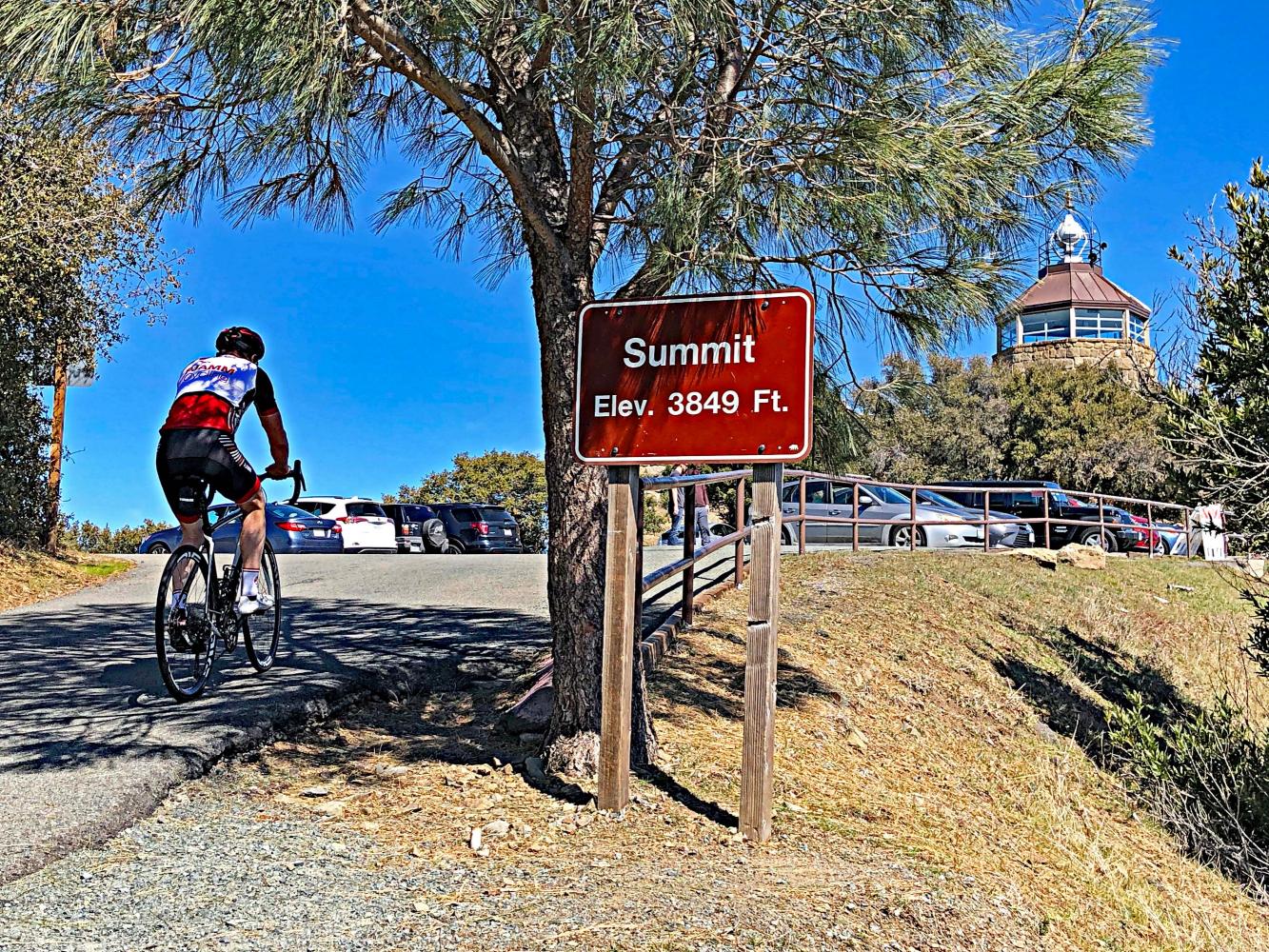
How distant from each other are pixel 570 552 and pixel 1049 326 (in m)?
46.5

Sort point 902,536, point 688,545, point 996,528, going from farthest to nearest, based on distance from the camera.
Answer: point 996,528 < point 902,536 < point 688,545

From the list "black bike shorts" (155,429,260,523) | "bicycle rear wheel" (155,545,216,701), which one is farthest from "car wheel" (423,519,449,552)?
"black bike shorts" (155,429,260,523)

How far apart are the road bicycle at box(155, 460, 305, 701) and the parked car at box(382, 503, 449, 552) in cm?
2158

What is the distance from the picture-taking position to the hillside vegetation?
3.83 m

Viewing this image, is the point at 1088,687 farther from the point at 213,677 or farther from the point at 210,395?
the point at 210,395

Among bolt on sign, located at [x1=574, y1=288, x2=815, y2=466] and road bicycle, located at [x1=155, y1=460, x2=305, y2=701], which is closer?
bolt on sign, located at [x1=574, y1=288, x2=815, y2=466]

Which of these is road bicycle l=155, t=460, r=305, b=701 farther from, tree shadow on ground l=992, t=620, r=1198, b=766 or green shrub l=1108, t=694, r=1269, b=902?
tree shadow on ground l=992, t=620, r=1198, b=766

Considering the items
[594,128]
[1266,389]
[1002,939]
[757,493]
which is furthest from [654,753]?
[1266,389]

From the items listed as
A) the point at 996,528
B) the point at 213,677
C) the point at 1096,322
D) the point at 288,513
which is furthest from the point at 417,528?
the point at 1096,322

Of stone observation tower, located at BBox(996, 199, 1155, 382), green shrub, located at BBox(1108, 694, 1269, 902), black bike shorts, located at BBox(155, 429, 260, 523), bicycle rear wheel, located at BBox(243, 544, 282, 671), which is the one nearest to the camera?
black bike shorts, located at BBox(155, 429, 260, 523)

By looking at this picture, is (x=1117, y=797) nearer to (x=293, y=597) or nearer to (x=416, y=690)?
(x=416, y=690)

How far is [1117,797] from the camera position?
840 cm

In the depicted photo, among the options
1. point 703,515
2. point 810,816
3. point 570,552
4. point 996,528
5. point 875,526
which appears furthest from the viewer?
point 996,528

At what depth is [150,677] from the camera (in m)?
6.93
